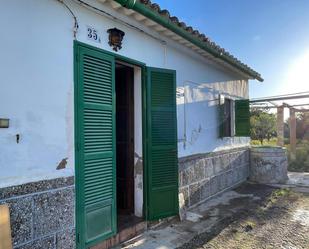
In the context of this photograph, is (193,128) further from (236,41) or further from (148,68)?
A: (236,41)

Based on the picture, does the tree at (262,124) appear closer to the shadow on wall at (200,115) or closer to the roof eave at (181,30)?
the shadow on wall at (200,115)

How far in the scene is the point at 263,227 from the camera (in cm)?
533

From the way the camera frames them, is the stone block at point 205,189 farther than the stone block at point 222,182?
No

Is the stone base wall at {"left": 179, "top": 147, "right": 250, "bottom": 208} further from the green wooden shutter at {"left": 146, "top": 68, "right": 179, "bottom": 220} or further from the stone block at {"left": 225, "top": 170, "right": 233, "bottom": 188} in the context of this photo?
the green wooden shutter at {"left": 146, "top": 68, "right": 179, "bottom": 220}

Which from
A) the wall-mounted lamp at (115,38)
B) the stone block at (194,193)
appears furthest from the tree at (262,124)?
the wall-mounted lamp at (115,38)

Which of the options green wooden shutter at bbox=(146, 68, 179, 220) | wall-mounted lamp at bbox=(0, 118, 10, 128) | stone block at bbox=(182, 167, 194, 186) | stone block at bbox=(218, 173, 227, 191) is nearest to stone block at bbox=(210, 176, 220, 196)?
stone block at bbox=(218, 173, 227, 191)

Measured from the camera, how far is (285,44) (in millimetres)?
9391

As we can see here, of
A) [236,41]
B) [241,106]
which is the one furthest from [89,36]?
[236,41]

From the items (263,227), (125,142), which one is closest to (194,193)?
(263,227)

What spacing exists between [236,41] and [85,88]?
295 inches

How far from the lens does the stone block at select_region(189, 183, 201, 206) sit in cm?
638

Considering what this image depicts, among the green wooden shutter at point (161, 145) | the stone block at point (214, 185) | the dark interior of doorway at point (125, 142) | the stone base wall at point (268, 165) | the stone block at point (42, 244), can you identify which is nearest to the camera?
the stone block at point (42, 244)

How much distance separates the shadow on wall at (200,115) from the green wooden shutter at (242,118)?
0.32 metres

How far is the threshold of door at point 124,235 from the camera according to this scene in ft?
13.7
